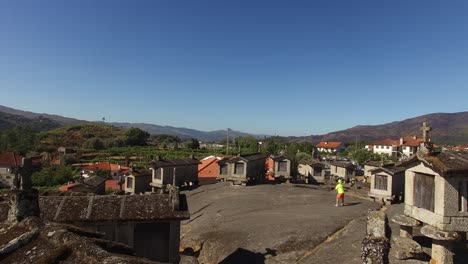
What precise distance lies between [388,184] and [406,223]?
16678mm

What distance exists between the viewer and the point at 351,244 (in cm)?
1586

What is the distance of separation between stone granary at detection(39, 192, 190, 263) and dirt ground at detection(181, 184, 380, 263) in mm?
4427

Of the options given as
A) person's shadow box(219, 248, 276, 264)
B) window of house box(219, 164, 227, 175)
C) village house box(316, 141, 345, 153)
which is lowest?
person's shadow box(219, 248, 276, 264)

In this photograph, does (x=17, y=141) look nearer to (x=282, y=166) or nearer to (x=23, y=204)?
(x=282, y=166)

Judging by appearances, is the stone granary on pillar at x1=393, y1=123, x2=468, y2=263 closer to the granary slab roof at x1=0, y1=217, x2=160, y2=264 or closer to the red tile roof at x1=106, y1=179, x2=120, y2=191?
the granary slab roof at x1=0, y1=217, x2=160, y2=264

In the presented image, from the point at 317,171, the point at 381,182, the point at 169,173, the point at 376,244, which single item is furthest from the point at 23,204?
the point at 317,171

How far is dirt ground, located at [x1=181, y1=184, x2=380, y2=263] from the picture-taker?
17188 millimetres

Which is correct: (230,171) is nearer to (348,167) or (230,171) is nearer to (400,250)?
(348,167)

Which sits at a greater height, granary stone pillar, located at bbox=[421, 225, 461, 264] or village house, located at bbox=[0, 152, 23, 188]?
granary stone pillar, located at bbox=[421, 225, 461, 264]

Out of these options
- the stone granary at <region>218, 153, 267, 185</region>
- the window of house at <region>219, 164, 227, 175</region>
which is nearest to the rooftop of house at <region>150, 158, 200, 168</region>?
the window of house at <region>219, 164, 227, 175</region>

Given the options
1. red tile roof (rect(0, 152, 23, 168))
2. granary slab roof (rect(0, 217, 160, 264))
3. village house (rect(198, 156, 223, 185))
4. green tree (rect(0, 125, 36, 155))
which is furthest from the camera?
green tree (rect(0, 125, 36, 155))

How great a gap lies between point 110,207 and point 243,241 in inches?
310

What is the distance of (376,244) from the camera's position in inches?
197

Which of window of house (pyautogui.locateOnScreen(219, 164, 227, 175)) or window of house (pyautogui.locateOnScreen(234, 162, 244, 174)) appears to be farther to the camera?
window of house (pyautogui.locateOnScreen(219, 164, 227, 175))
